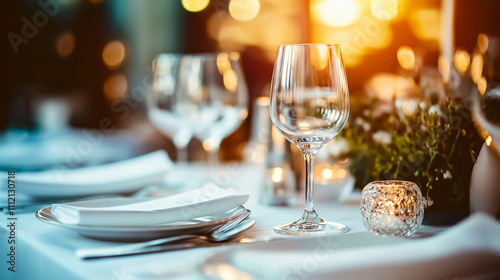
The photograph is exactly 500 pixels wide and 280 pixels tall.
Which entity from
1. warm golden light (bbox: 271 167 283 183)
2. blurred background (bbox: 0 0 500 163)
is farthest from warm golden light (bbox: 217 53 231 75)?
blurred background (bbox: 0 0 500 163)

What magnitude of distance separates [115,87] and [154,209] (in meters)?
4.03

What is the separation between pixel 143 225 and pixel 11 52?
3.53 metres

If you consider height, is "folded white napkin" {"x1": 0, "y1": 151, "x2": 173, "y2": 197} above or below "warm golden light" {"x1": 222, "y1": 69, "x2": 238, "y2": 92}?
below

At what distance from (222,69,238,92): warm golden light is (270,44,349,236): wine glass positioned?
46 centimetres

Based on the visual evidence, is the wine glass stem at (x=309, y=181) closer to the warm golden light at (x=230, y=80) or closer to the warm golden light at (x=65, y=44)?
the warm golden light at (x=230, y=80)

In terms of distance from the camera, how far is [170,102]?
50.1 inches

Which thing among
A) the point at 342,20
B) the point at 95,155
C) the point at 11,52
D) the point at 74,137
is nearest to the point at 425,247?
the point at 95,155

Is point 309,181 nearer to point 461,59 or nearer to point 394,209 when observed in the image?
point 394,209

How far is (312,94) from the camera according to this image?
31.4 inches

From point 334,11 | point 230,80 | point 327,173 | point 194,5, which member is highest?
point 194,5

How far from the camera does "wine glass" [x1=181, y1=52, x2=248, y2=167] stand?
125 centimetres

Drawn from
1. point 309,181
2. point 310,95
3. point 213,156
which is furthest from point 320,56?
point 213,156

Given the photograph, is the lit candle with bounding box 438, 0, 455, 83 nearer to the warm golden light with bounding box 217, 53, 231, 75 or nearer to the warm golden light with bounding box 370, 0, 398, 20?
the warm golden light with bounding box 217, 53, 231, 75

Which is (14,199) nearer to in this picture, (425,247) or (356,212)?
(356,212)
